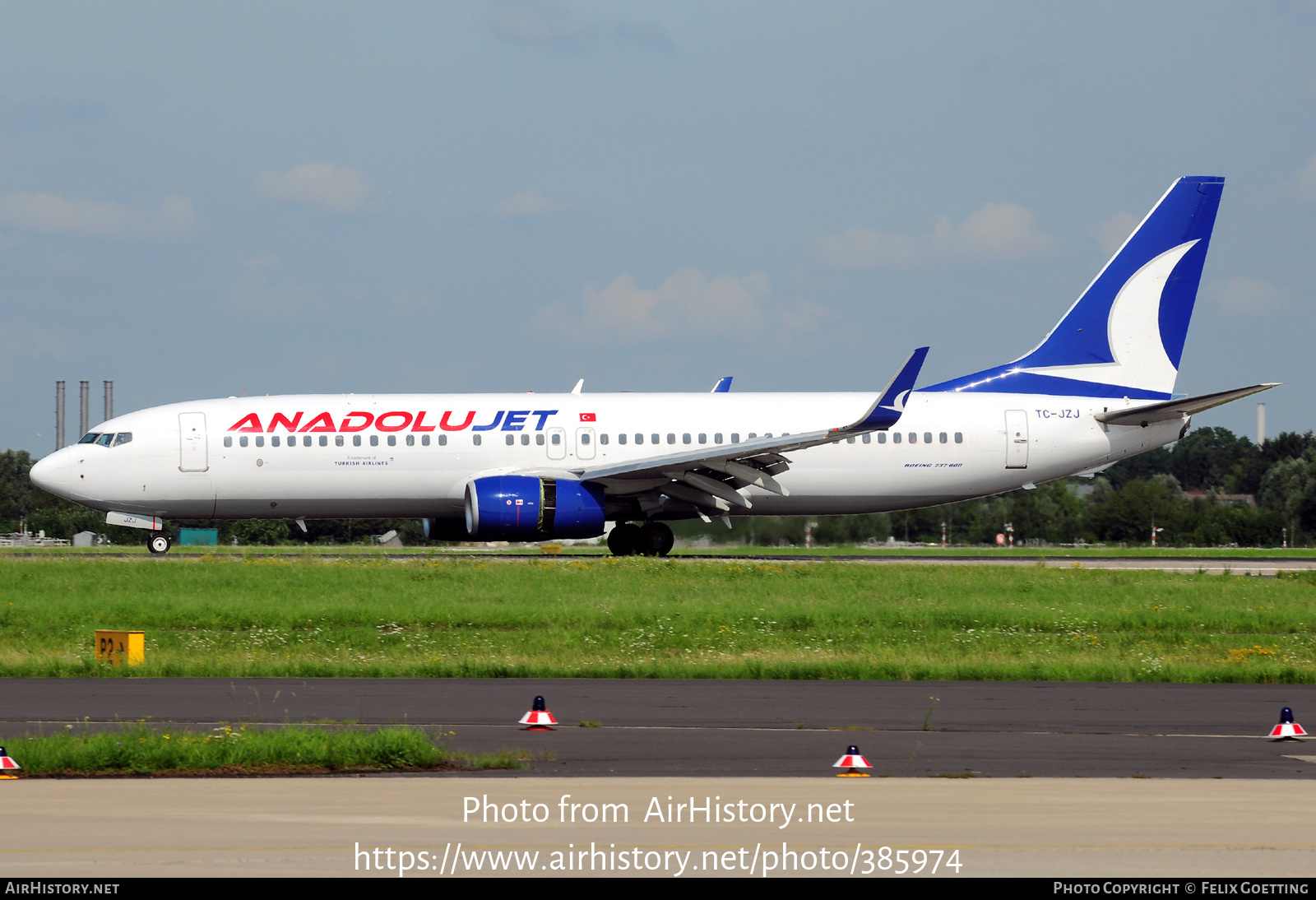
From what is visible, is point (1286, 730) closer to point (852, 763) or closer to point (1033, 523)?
point (852, 763)

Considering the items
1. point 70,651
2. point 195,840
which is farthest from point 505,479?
point 195,840

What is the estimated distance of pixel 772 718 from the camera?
1293 cm

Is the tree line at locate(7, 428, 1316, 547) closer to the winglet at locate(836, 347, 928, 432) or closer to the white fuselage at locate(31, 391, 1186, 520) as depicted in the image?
the white fuselage at locate(31, 391, 1186, 520)

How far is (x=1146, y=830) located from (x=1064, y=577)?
19988 millimetres

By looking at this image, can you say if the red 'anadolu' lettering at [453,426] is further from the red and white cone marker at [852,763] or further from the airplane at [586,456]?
the red and white cone marker at [852,763]

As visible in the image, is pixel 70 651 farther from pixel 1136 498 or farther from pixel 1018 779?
pixel 1136 498

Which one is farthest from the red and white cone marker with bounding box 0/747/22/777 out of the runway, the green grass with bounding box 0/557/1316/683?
the green grass with bounding box 0/557/1316/683

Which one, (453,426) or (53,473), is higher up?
(453,426)

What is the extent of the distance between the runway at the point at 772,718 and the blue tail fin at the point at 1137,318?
1950 centimetres

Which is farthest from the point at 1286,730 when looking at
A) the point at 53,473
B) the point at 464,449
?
the point at 53,473

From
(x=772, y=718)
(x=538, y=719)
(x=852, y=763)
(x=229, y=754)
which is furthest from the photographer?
(x=772, y=718)

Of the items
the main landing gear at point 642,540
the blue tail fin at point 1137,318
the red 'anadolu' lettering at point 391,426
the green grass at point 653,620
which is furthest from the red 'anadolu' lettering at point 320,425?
the blue tail fin at point 1137,318

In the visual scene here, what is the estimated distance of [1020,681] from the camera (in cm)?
1641

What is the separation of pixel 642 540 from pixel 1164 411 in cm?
1252
